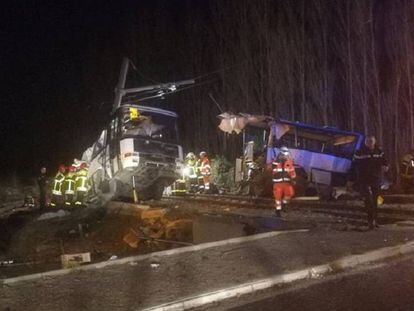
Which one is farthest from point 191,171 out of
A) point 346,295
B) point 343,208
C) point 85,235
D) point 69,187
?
point 346,295

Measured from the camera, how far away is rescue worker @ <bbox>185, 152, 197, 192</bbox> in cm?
2398

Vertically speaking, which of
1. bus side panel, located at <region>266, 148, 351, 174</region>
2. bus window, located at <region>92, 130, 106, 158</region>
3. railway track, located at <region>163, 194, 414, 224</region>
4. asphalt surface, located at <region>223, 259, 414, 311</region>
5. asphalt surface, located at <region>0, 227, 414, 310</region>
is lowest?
asphalt surface, located at <region>223, 259, 414, 311</region>

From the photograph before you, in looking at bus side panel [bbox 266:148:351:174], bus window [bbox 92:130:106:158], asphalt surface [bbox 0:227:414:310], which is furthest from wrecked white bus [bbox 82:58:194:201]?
asphalt surface [bbox 0:227:414:310]

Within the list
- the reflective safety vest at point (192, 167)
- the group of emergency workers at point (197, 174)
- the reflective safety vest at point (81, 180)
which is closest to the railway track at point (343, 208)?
the group of emergency workers at point (197, 174)

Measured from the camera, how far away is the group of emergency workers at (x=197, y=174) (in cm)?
2361

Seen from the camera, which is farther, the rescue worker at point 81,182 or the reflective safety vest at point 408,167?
the rescue worker at point 81,182

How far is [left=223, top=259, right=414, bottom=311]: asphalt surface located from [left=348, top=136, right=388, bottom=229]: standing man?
3.42 meters

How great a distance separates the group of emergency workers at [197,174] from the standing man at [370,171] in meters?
13.1

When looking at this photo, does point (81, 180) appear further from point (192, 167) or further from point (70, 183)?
point (192, 167)

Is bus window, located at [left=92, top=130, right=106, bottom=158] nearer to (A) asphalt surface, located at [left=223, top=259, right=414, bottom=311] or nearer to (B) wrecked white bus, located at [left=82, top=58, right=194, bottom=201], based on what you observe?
(B) wrecked white bus, located at [left=82, top=58, right=194, bottom=201]

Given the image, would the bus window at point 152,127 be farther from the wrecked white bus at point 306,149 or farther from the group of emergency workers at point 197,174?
the group of emergency workers at point 197,174

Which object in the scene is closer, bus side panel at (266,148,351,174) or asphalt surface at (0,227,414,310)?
asphalt surface at (0,227,414,310)

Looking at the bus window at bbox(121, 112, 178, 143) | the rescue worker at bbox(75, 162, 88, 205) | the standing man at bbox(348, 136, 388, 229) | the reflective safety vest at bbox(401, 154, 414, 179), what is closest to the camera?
the standing man at bbox(348, 136, 388, 229)

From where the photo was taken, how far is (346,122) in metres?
30.7
